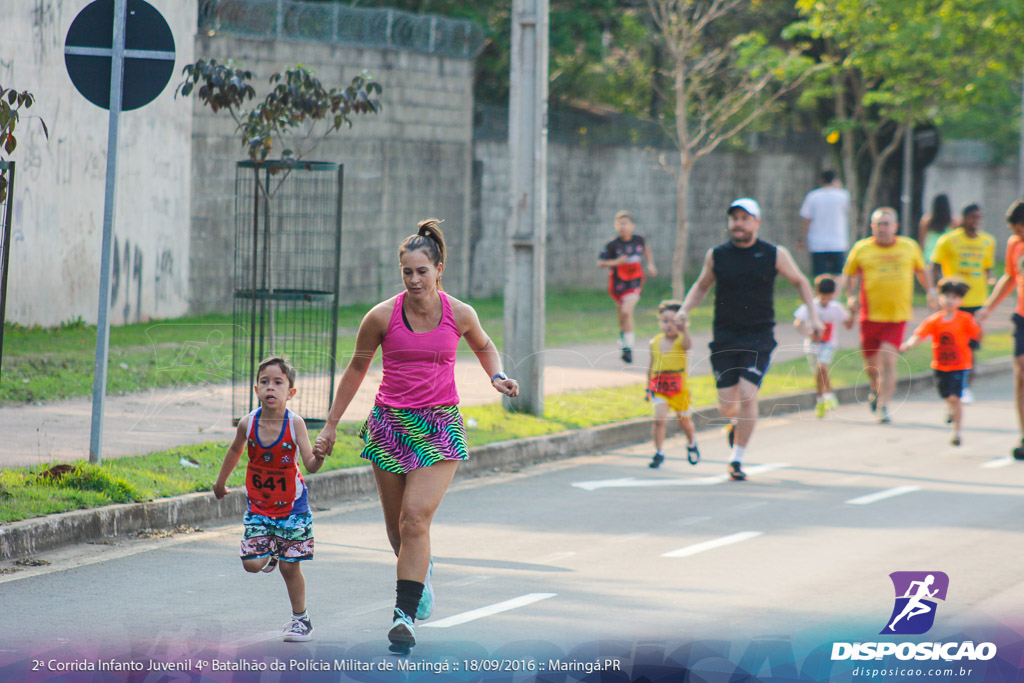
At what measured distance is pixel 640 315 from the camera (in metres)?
20.6

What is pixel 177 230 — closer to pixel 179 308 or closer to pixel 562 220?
pixel 179 308

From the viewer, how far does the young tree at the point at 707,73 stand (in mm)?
19203

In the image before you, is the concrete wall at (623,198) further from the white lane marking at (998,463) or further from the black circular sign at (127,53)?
the black circular sign at (127,53)

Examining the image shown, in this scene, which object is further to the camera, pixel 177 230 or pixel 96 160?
pixel 177 230

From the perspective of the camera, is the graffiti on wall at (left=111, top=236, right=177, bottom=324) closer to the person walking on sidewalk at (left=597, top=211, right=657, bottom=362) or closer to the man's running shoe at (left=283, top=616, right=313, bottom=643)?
the person walking on sidewalk at (left=597, top=211, right=657, bottom=362)

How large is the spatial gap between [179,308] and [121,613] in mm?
11034

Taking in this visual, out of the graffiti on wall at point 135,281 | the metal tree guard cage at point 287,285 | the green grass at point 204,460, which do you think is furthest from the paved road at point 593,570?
the graffiti on wall at point 135,281

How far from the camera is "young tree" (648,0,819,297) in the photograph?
19.2m

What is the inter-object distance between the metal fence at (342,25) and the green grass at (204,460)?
7.46 metres

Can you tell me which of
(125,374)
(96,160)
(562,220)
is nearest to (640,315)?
(562,220)

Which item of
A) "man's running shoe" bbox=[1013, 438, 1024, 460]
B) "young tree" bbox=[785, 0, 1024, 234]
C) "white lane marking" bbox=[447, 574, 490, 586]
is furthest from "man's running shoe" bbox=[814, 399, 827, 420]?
"young tree" bbox=[785, 0, 1024, 234]

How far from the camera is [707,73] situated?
2245 cm

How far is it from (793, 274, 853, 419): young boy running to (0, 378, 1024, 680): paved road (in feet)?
8.16

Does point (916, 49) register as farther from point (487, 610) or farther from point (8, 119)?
point (487, 610)
